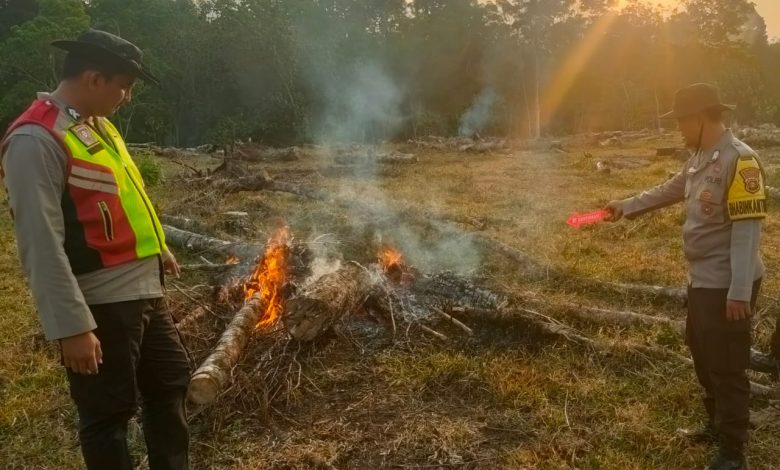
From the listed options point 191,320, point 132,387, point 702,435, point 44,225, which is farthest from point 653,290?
point 44,225

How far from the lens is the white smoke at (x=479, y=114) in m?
30.8

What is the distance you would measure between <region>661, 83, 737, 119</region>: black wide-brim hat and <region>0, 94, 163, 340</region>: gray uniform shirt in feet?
9.90

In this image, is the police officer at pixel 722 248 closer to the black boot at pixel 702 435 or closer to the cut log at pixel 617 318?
the black boot at pixel 702 435

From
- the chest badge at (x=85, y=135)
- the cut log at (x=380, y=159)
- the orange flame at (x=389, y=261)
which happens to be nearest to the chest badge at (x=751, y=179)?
the chest badge at (x=85, y=135)

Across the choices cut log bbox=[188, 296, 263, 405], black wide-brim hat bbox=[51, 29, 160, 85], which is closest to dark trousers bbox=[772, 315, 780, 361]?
cut log bbox=[188, 296, 263, 405]

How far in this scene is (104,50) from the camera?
2391mm

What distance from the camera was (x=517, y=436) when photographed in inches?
136

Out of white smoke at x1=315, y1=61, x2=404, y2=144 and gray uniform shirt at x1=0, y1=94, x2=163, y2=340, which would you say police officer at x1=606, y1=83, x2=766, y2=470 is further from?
white smoke at x1=315, y1=61, x2=404, y2=144

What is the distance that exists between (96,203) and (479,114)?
30.8m

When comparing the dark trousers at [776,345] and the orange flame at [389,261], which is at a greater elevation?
the orange flame at [389,261]

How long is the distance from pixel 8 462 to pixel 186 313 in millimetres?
1847

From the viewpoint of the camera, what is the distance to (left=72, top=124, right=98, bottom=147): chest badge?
7.67 feet

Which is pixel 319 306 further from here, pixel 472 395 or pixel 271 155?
pixel 271 155

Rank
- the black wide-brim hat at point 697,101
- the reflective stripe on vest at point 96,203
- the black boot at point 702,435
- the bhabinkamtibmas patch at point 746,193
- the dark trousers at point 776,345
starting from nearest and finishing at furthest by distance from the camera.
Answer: the reflective stripe on vest at point 96,203 < the bhabinkamtibmas patch at point 746,193 < the black wide-brim hat at point 697,101 < the black boot at point 702,435 < the dark trousers at point 776,345
